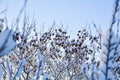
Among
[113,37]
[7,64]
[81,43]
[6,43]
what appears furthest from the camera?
[81,43]

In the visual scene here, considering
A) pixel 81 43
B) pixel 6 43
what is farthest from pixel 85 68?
pixel 81 43

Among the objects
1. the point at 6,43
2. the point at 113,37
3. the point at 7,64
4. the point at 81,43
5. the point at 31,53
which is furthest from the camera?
the point at 81,43

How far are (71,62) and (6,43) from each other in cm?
1225

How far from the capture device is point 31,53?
1262 centimetres

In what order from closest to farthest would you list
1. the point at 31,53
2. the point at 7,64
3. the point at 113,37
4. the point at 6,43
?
the point at 6,43
the point at 113,37
the point at 7,64
the point at 31,53

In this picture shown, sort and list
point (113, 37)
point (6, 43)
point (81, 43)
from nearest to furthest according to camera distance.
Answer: point (6, 43)
point (113, 37)
point (81, 43)

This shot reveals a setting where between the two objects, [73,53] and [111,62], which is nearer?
[111,62]

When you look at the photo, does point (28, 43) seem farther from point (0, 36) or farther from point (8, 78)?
point (0, 36)

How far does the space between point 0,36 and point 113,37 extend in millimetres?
1070

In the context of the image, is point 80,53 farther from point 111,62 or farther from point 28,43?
point 111,62

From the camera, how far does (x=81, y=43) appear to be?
13.9 m

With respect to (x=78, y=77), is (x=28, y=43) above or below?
above

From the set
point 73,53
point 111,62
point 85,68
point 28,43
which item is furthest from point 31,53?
point 111,62

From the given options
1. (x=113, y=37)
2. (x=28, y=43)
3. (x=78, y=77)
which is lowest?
(x=78, y=77)
